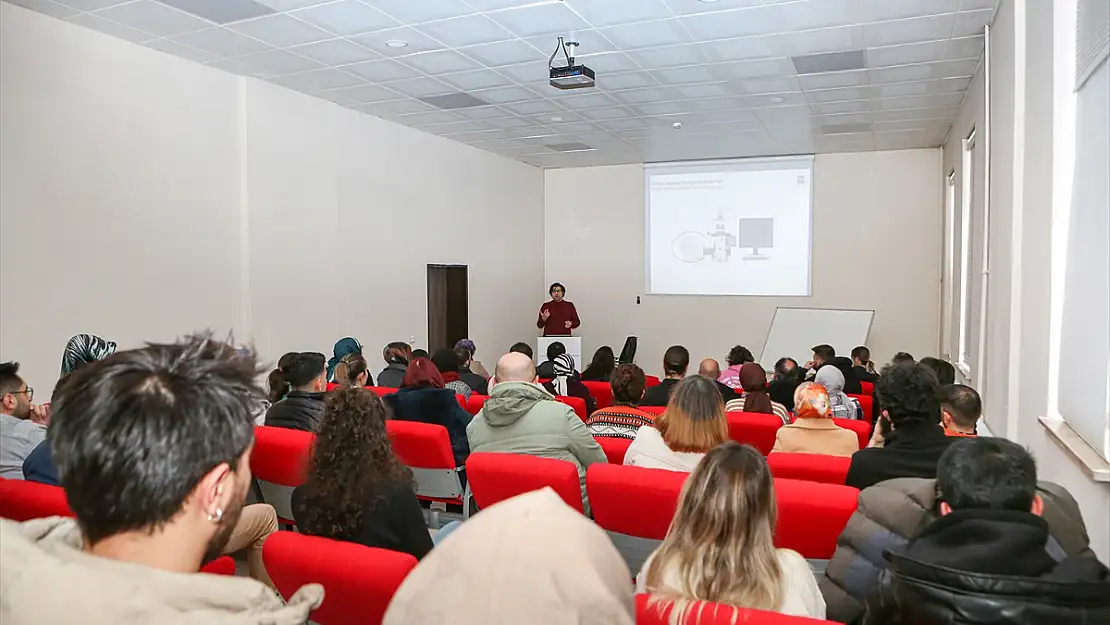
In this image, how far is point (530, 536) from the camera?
79 cm

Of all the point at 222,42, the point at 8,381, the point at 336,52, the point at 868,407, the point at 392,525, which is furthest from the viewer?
the point at 336,52

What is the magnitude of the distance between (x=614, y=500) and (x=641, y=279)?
9.32 metres

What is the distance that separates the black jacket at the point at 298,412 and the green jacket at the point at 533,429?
0.89m

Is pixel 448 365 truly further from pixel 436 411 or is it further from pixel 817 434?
pixel 817 434

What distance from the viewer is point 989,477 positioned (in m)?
1.63

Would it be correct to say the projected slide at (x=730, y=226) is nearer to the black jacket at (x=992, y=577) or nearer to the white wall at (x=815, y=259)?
the white wall at (x=815, y=259)

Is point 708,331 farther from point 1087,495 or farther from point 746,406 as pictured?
point 1087,495

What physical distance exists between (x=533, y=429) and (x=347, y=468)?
1.24 m

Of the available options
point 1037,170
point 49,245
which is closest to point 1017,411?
point 1037,170

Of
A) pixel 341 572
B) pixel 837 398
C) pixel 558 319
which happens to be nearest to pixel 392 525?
pixel 341 572

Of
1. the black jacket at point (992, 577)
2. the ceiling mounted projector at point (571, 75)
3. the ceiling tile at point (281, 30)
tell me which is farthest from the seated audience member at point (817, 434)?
the ceiling tile at point (281, 30)

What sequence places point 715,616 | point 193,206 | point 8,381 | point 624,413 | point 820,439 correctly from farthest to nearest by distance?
1. point 193,206
2. point 624,413
3. point 820,439
4. point 8,381
5. point 715,616

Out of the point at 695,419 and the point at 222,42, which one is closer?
the point at 695,419

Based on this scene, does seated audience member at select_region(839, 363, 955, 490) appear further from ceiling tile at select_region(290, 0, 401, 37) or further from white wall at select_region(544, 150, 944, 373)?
white wall at select_region(544, 150, 944, 373)
